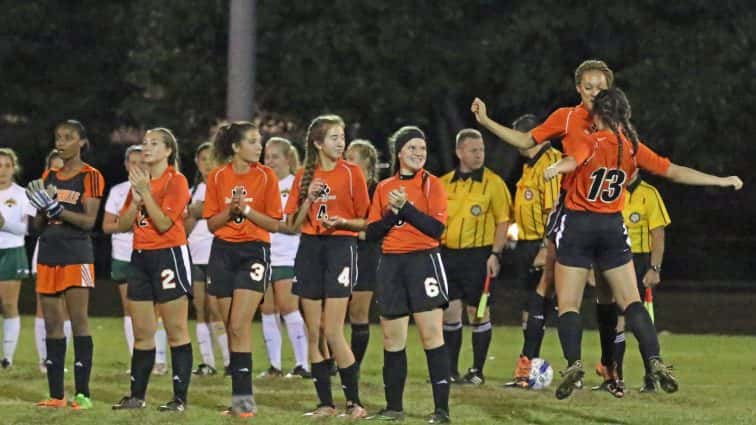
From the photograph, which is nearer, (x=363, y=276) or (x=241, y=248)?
(x=241, y=248)

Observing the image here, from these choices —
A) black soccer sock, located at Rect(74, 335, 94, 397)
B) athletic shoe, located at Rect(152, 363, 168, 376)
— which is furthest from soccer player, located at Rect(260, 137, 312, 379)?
black soccer sock, located at Rect(74, 335, 94, 397)

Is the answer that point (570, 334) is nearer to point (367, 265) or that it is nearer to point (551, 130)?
point (551, 130)

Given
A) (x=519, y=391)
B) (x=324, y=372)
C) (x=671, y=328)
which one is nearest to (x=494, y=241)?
(x=519, y=391)

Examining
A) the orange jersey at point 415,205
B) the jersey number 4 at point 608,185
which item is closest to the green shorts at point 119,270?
the orange jersey at point 415,205

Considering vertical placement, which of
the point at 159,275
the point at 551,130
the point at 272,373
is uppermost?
the point at 551,130

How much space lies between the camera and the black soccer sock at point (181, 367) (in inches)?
477

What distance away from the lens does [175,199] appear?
39.4ft

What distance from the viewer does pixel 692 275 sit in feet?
119

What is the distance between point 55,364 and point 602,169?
438 centimetres

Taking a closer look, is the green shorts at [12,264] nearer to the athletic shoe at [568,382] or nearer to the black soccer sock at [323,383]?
the black soccer sock at [323,383]

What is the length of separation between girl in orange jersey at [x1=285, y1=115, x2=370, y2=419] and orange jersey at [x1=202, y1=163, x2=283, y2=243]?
0.16m

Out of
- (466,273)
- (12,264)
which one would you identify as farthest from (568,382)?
(12,264)

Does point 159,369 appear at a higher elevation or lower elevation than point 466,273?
lower

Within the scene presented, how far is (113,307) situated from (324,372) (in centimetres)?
1644
